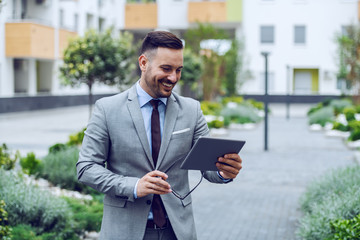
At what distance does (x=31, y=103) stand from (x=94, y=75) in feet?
47.4

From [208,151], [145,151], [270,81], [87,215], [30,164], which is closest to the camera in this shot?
[208,151]

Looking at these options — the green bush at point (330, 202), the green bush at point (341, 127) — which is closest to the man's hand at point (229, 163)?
the green bush at point (330, 202)

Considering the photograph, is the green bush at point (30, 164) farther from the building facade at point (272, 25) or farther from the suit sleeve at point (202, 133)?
the building facade at point (272, 25)

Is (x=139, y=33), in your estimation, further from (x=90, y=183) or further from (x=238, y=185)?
(x=90, y=183)

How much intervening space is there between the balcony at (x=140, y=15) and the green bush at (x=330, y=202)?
1525 inches

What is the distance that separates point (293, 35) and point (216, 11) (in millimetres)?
6144

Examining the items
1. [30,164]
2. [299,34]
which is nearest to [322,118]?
[30,164]

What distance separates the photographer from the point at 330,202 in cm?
652

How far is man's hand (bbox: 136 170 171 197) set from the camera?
2760 mm

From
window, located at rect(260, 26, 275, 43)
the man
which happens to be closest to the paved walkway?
the man

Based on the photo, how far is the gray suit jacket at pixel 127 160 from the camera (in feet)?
9.66

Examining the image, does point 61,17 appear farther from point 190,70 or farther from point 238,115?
point 238,115

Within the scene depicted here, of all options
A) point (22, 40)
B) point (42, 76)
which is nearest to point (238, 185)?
point (22, 40)

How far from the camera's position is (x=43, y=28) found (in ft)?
106
